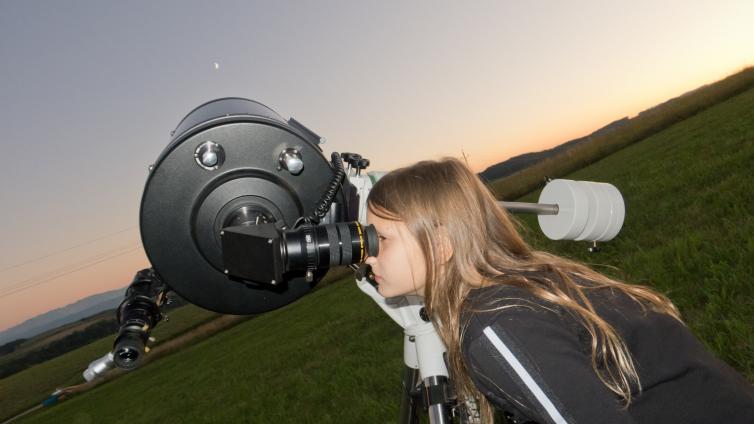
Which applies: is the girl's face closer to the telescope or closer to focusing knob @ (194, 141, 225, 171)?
the telescope

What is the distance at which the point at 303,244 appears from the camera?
5.03ft

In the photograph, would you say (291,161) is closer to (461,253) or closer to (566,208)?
(461,253)

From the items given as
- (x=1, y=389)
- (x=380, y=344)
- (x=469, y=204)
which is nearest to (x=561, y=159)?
(x=380, y=344)

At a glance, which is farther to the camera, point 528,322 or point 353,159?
point 353,159

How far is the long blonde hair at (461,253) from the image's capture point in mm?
1880

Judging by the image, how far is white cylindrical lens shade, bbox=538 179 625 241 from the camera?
2018 millimetres

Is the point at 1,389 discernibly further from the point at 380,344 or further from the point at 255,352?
the point at 380,344

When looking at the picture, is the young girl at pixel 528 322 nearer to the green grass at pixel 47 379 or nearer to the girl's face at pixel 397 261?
the girl's face at pixel 397 261

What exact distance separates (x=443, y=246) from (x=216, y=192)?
911mm

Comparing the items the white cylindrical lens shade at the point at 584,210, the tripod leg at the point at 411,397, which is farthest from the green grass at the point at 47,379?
the white cylindrical lens shade at the point at 584,210

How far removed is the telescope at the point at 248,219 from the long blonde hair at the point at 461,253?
11cm

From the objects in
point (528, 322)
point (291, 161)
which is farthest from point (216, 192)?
point (528, 322)

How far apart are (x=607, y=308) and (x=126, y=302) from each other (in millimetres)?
1745

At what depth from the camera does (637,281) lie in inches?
198
